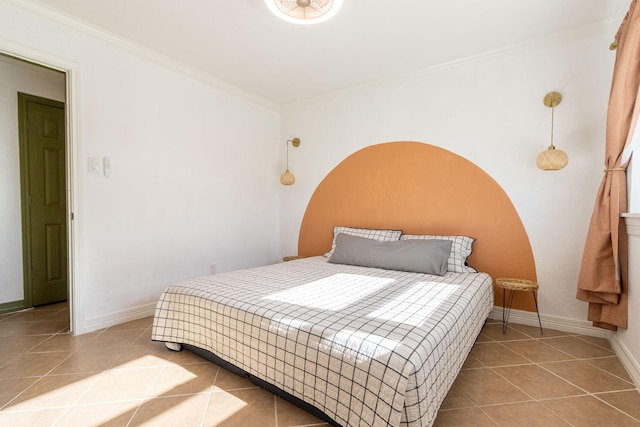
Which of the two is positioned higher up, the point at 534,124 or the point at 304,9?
the point at 304,9

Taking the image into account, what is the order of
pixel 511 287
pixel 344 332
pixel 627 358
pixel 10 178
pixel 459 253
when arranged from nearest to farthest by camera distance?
pixel 344 332 → pixel 627 358 → pixel 511 287 → pixel 459 253 → pixel 10 178

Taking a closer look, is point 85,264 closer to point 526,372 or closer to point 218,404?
point 218,404

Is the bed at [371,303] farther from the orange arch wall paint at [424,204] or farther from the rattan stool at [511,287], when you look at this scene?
the rattan stool at [511,287]

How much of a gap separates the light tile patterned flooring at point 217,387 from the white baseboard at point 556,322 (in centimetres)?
7

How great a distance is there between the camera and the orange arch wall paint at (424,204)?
2.74 metres

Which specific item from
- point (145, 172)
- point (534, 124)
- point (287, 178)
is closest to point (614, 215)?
point (534, 124)

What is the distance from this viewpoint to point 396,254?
2734 millimetres

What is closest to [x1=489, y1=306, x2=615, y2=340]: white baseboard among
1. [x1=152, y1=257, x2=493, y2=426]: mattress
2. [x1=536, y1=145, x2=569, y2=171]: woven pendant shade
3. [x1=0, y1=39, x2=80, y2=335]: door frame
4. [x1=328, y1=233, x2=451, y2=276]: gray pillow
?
[x1=152, y1=257, x2=493, y2=426]: mattress

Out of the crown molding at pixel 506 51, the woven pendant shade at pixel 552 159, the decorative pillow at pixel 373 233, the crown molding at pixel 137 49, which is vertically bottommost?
the decorative pillow at pixel 373 233

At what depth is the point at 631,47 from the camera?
1862mm

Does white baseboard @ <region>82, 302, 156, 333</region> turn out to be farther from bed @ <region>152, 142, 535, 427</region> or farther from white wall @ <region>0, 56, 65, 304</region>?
white wall @ <region>0, 56, 65, 304</region>

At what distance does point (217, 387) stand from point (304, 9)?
2.36 meters

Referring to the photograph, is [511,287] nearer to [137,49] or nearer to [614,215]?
[614,215]

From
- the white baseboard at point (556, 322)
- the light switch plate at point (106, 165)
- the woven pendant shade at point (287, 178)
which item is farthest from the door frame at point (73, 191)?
the white baseboard at point (556, 322)
